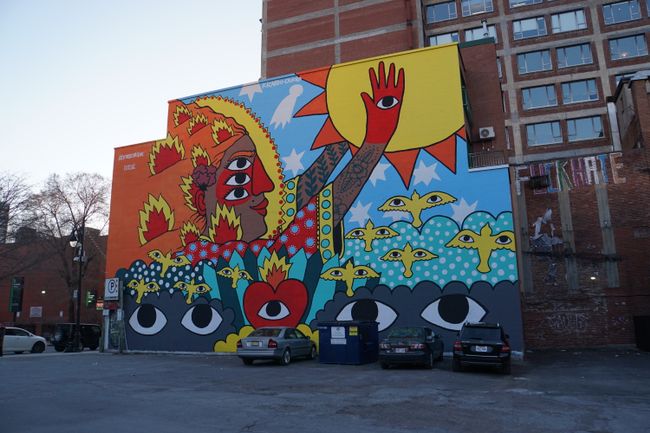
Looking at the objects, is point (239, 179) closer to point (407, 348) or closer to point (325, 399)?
point (407, 348)

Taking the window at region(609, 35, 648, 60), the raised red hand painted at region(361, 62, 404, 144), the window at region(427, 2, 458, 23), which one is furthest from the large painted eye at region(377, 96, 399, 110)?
the window at region(609, 35, 648, 60)

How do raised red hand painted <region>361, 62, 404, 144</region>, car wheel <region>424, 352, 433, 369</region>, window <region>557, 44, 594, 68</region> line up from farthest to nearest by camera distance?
window <region>557, 44, 594, 68</region> → raised red hand painted <region>361, 62, 404, 144</region> → car wheel <region>424, 352, 433, 369</region>

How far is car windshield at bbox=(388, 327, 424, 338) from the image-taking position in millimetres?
16766

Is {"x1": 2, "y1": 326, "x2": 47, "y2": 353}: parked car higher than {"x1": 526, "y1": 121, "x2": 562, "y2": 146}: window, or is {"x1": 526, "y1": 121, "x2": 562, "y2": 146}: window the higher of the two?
{"x1": 526, "y1": 121, "x2": 562, "y2": 146}: window

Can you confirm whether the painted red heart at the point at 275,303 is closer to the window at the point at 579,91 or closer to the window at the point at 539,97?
the window at the point at 539,97

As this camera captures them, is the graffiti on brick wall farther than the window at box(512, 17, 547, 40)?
No

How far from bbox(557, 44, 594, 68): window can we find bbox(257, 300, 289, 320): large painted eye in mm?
38106

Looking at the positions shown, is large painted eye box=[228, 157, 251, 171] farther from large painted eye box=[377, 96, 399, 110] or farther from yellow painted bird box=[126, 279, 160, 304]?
yellow painted bird box=[126, 279, 160, 304]

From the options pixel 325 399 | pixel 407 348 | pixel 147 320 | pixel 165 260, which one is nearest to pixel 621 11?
pixel 407 348

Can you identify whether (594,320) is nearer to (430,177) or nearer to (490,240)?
(490,240)

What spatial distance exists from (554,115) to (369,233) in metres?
31.9

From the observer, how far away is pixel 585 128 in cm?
4544

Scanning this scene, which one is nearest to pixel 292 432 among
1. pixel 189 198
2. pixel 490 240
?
pixel 490 240

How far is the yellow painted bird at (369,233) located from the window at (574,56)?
34.1 meters
